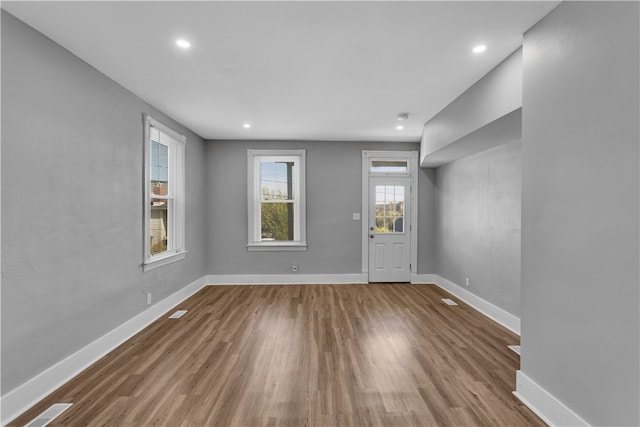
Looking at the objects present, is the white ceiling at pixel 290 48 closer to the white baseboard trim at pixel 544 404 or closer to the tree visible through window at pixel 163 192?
the tree visible through window at pixel 163 192

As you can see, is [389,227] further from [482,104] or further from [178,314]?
[178,314]

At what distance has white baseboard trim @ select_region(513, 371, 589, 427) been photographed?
5.42ft

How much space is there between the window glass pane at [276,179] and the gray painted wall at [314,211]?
1.05 ft

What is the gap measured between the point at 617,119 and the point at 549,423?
1.82 metres

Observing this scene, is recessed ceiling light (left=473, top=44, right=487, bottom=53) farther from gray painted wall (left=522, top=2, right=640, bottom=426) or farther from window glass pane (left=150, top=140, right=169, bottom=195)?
window glass pane (left=150, top=140, right=169, bottom=195)

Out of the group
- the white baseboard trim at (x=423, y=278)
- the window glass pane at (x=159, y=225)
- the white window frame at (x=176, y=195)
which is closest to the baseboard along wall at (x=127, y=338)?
the white baseboard trim at (x=423, y=278)

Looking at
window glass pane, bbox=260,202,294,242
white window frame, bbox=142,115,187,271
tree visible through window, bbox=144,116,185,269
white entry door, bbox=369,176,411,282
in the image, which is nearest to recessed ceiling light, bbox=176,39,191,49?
tree visible through window, bbox=144,116,185,269

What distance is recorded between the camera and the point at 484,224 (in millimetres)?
3775

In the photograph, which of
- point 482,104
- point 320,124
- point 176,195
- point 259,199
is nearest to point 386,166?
point 320,124

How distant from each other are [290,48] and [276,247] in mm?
3627

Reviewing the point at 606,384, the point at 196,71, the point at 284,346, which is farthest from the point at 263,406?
the point at 196,71

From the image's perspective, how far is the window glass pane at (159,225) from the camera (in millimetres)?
3816

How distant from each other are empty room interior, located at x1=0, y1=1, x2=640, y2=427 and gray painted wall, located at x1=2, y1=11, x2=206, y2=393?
0.02 metres

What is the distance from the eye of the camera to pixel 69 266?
7.57ft
